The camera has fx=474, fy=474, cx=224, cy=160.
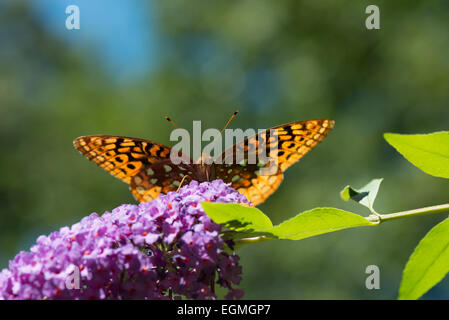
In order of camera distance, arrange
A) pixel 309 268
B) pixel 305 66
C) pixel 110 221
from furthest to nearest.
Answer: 1. pixel 305 66
2. pixel 309 268
3. pixel 110 221

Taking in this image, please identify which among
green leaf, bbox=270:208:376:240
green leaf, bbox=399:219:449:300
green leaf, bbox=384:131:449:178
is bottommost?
green leaf, bbox=399:219:449:300

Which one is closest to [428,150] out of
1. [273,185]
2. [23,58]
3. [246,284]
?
[273,185]

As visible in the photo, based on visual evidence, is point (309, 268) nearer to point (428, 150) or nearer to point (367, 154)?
point (367, 154)

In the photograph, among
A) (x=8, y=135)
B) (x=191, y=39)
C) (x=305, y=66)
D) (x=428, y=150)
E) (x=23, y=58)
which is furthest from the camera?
(x=23, y=58)

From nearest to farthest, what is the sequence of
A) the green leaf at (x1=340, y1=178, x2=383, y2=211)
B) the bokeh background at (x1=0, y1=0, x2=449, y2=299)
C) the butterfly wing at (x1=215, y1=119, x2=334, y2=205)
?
1. the green leaf at (x1=340, y1=178, x2=383, y2=211)
2. the butterfly wing at (x1=215, y1=119, x2=334, y2=205)
3. the bokeh background at (x1=0, y1=0, x2=449, y2=299)

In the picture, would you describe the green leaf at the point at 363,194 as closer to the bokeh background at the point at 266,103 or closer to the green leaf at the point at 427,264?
the green leaf at the point at 427,264

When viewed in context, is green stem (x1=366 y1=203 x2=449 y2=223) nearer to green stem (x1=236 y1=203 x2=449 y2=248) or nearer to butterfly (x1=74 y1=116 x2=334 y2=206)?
green stem (x1=236 y1=203 x2=449 y2=248)

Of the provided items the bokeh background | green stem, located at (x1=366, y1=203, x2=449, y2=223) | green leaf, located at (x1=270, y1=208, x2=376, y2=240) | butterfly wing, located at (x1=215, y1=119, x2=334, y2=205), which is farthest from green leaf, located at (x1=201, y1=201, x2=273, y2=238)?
the bokeh background

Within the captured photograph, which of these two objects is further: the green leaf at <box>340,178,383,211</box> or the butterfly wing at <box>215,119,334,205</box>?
the butterfly wing at <box>215,119,334,205</box>
